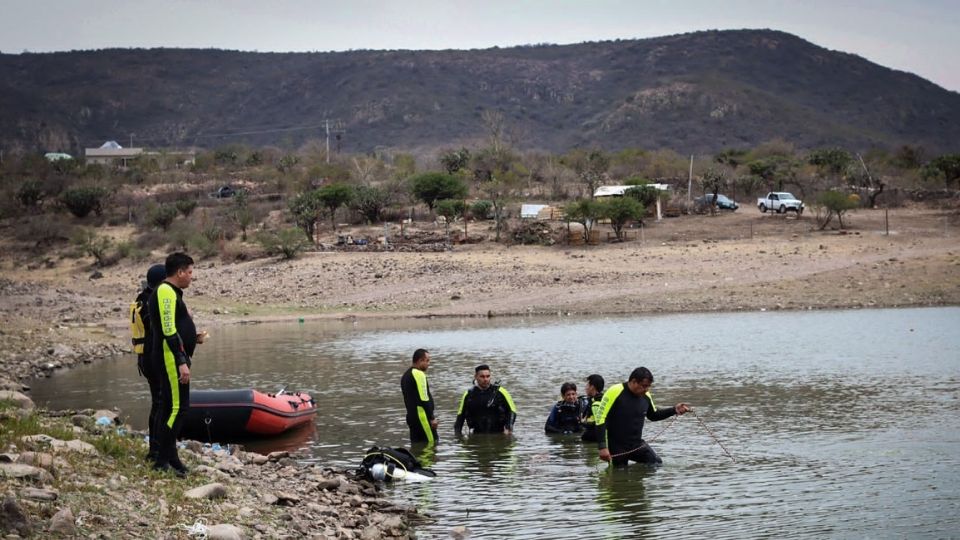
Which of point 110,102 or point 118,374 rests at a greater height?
point 110,102

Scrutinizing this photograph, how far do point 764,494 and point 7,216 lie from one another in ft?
191

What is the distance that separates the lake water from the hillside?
300ft

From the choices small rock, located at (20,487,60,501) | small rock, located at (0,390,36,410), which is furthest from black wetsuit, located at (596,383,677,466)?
small rock, located at (0,390,36,410)

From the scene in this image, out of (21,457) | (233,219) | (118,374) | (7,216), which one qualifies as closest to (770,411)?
(21,457)

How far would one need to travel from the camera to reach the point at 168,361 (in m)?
10.6

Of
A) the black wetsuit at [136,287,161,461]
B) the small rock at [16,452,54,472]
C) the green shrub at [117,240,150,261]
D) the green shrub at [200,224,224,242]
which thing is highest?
the green shrub at [200,224,224,242]

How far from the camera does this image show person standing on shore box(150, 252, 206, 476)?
10.6 meters

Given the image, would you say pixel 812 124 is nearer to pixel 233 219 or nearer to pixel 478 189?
pixel 478 189

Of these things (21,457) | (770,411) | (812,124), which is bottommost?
(770,411)

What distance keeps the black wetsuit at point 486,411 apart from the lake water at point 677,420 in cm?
27

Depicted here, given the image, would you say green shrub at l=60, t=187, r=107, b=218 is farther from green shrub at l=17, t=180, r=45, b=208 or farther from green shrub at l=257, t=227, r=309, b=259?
green shrub at l=257, t=227, r=309, b=259

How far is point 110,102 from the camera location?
154 metres

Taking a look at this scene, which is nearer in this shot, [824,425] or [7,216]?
[824,425]

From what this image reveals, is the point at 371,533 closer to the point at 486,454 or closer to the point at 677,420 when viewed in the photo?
the point at 486,454
